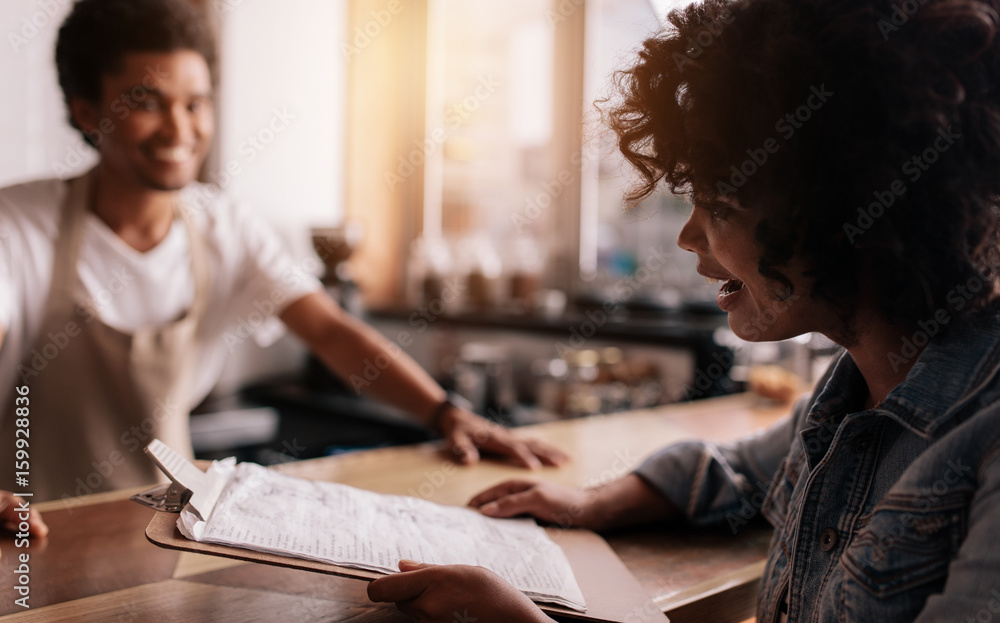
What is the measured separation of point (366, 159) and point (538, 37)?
1.00 m

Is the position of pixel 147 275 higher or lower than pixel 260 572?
higher

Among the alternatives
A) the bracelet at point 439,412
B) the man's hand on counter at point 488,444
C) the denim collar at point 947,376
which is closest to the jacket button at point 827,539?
the denim collar at point 947,376

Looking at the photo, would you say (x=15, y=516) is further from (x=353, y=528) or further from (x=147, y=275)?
(x=147, y=275)

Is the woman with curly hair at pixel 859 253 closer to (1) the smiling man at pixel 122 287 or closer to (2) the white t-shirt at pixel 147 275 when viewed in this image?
(1) the smiling man at pixel 122 287

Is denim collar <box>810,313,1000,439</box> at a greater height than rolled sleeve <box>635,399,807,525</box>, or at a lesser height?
greater

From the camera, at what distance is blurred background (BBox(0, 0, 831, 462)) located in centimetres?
235

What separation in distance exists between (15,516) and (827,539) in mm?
907

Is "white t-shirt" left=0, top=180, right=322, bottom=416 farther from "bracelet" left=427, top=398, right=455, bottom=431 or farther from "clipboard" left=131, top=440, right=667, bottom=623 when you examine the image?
"clipboard" left=131, top=440, right=667, bottom=623

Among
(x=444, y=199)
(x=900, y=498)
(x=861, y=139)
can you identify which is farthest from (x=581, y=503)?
(x=444, y=199)

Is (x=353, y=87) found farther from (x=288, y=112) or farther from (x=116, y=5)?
(x=116, y=5)

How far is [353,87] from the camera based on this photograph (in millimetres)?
3336

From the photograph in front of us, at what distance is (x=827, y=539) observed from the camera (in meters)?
0.67

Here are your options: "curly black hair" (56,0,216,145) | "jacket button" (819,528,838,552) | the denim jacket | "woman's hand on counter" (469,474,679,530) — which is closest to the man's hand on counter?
"woman's hand on counter" (469,474,679,530)

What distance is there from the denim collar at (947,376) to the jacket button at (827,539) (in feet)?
0.41
